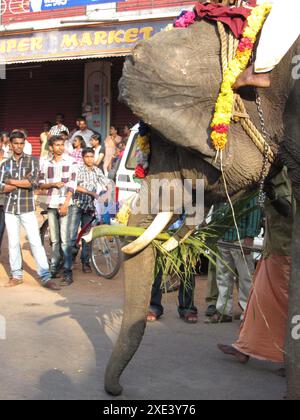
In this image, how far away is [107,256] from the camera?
992 centimetres

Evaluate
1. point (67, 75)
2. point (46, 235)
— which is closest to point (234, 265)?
point (46, 235)

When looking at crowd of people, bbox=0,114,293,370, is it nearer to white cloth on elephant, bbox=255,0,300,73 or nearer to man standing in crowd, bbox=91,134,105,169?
white cloth on elephant, bbox=255,0,300,73

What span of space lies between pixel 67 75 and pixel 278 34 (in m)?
16.0

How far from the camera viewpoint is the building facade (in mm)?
14812

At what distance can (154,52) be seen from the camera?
3.78 meters

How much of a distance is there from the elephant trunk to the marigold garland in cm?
89

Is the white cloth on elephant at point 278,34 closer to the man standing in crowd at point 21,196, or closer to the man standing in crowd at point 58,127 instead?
the man standing in crowd at point 21,196

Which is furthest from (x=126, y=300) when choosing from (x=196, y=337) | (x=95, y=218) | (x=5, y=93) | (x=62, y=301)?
(x=5, y=93)

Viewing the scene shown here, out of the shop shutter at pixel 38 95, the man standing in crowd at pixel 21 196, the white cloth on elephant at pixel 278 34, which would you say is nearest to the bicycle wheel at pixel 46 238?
the man standing in crowd at pixel 21 196

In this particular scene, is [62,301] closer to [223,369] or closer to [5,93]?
[223,369]

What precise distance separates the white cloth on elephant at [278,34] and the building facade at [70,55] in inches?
417
